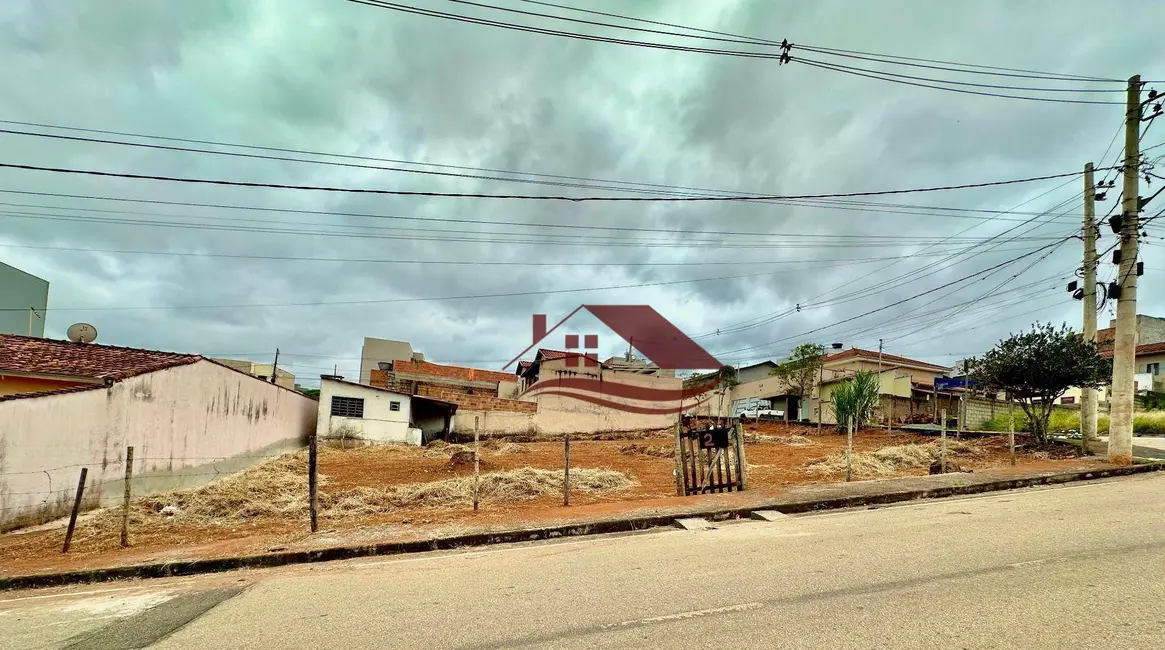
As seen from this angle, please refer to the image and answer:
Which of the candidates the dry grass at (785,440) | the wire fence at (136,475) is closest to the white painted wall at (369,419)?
the wire fence at (136,475)

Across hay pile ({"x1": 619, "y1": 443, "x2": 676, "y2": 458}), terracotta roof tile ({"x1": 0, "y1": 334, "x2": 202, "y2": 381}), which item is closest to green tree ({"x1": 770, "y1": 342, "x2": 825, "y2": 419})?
hay pile ({"x1": 619, "y1": 443, "x2": 676, "y2": 458})

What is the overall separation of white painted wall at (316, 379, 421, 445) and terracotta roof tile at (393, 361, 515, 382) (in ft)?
51.2

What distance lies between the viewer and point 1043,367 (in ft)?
53.3

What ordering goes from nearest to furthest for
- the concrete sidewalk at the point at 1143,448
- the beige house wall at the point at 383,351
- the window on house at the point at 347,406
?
the concrete sidewalk at the point at 1143,448, the window on house at the point at 347,406, the beige house wall at the point at 383,351

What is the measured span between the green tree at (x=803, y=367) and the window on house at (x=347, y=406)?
27628 millimetres

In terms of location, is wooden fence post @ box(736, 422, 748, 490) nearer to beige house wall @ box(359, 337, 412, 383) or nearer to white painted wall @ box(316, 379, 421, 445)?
white painted wall @ box(316, 379, 421, 445)

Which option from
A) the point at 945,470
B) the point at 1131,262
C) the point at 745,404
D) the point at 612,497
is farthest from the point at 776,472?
the point at 745,404

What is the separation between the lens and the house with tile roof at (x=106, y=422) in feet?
34.6

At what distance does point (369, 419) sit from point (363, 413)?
1.42 feet

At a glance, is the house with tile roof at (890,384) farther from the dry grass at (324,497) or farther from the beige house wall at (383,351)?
the beige house wall at (383,351)

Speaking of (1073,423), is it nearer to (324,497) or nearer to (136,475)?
(324,497)

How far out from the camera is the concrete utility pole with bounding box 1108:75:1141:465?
13.5 metres

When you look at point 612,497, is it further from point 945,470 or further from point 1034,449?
point 1034,449

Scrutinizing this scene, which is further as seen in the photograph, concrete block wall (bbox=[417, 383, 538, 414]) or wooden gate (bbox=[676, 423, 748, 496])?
concrete block wall (bbox=[417, 383, 538, 414])
